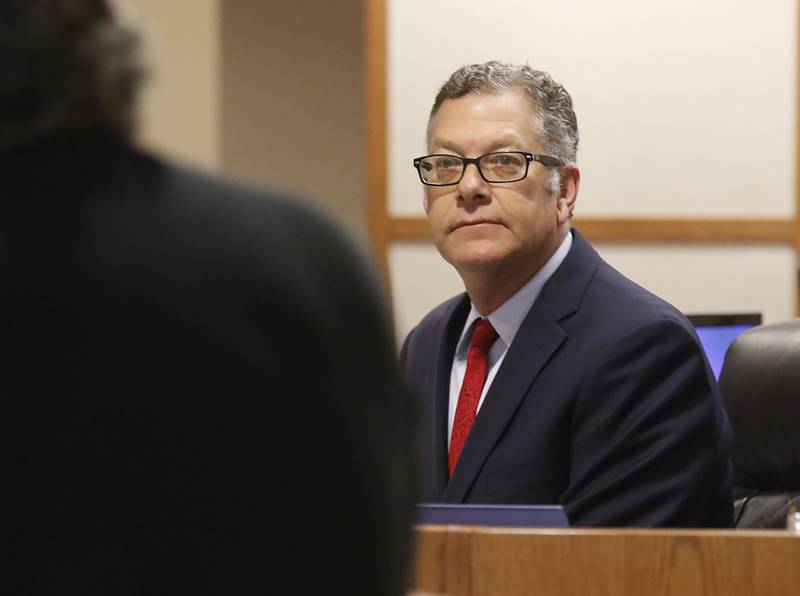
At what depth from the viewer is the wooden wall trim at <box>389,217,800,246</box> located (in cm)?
440

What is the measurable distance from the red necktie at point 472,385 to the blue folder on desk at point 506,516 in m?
0.60

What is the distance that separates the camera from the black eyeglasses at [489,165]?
8.13ft

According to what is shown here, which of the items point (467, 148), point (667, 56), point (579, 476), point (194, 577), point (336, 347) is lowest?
point (579, 476)

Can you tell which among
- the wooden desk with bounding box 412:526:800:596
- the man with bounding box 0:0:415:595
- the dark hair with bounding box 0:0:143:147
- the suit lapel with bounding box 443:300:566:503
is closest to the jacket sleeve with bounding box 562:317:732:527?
the suit lapel with bounding box 443:300:566:503

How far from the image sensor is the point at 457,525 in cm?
161

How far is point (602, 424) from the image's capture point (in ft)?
6.85

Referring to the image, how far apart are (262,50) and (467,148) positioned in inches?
169

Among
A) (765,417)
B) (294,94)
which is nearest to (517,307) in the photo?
(765,417)

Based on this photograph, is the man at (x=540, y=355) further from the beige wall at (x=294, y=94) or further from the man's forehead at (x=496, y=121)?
the beige wall at (x=294, y=94)

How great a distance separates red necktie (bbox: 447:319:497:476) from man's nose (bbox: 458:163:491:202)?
0.25 m

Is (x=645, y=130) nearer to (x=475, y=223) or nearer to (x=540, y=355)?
(x=475, y=223)

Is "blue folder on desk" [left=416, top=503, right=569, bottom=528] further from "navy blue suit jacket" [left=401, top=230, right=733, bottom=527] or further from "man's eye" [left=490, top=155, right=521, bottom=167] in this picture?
"man's eye" [left=490, top=155, right=521, bottom=167]

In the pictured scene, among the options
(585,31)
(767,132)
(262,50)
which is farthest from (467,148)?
(262,50)

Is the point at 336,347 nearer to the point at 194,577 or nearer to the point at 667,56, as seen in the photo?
the point at 194,577
